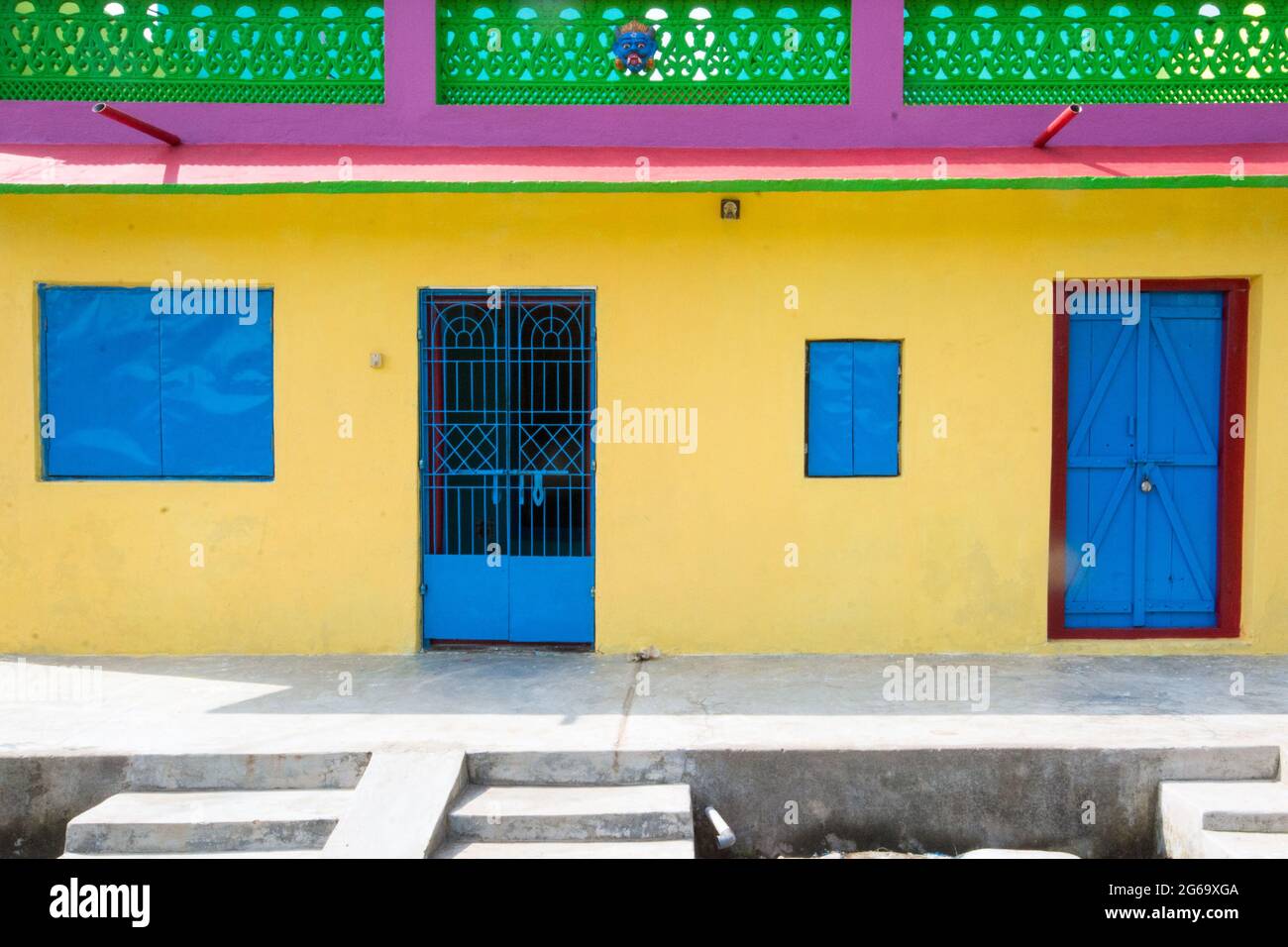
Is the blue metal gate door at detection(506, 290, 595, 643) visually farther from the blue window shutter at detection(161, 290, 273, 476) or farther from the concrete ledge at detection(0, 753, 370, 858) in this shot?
Answer: the concrete ledge at detection(0, 753, 370, 858)

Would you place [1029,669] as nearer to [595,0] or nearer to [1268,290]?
[1268,290]

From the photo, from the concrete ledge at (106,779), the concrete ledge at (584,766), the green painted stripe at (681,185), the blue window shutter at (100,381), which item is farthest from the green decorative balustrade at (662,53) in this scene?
the concrete ledge at (106,779)

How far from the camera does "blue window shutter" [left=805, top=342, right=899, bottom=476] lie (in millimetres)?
6934

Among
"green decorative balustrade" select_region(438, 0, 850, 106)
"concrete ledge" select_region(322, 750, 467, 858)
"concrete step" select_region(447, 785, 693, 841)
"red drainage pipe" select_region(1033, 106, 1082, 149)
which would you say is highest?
"green decorative balustrade" select_region(438, 0, 850, 106)

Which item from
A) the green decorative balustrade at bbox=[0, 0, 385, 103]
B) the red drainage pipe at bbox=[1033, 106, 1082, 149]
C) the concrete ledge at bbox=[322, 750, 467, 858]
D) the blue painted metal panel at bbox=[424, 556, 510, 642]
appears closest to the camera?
the concrete ledge at bbox=[322, 750, 467, 858]

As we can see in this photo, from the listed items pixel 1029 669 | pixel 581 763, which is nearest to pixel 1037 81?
pixel 1029 669

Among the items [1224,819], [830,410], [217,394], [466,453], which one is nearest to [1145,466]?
[830,410]

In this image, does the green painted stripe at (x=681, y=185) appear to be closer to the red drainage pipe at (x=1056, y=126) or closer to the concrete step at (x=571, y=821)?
the red drainage pipe at (x=1056, y=126)

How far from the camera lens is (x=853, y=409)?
6953 millimetres

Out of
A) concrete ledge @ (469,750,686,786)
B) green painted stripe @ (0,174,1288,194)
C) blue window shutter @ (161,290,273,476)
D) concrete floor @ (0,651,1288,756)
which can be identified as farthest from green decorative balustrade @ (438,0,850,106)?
concrete ledge @ (469,750,686,786)

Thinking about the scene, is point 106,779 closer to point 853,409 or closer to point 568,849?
point 568,849

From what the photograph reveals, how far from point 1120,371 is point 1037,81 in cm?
199

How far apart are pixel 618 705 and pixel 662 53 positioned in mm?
4149

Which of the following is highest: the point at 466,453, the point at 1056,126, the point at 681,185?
the point at 1056,126
